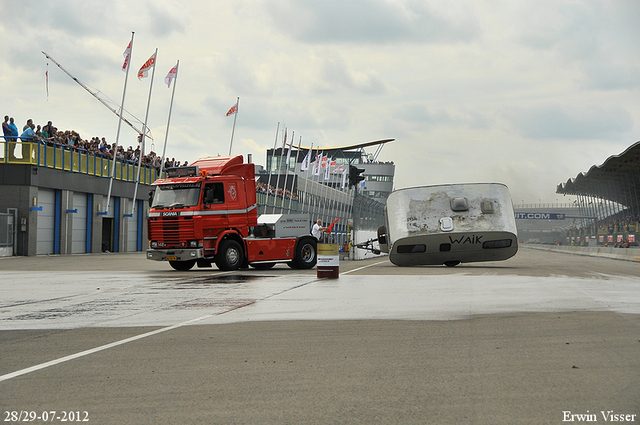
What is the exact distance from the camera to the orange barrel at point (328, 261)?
18.6 m

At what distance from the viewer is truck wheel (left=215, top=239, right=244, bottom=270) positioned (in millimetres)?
23109

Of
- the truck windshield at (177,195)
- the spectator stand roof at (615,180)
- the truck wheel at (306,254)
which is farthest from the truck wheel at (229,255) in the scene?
the spectator stand roof at (615,180)

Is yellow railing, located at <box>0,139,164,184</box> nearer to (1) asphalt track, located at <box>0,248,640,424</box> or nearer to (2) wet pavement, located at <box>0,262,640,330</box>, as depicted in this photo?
(2) wet pavement, located at <box>0,262,640,330</box>

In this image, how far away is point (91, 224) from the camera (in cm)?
4225

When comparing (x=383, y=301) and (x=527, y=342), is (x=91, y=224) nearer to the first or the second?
(x=383, y=301)

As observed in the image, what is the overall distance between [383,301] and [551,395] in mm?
7194

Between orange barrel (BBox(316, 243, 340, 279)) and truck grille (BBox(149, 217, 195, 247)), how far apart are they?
18.8 ft

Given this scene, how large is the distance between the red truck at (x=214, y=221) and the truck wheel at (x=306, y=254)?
32 cm

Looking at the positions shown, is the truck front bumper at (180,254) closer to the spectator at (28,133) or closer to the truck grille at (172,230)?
the truck grille at (172,230)

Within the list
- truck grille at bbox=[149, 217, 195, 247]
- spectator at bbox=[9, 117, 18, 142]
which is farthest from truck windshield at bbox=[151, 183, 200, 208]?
spectator at bbox=[9, 117, 18, 142]

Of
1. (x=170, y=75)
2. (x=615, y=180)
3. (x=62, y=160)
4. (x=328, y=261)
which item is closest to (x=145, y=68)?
(x=170, y=75)

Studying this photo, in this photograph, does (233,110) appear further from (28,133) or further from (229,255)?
(229,255)

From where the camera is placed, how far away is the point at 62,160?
38.3 metres

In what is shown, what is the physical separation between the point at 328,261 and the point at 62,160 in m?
24.5
